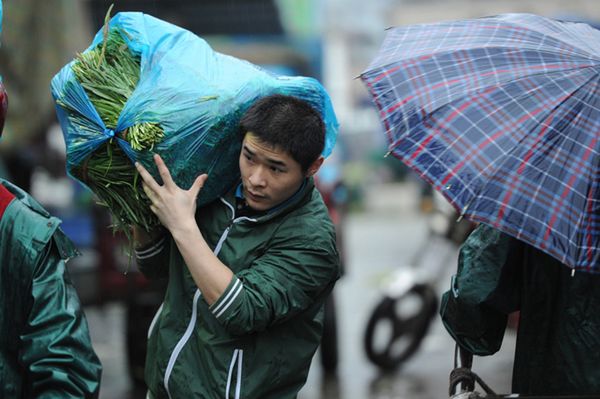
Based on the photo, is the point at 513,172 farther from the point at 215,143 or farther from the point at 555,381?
the point at 215,143

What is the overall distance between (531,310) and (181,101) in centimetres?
110

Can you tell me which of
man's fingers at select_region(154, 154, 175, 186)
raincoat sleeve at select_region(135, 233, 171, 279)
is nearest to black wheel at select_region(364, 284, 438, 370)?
raincoat sleeve at select_region(135, 233, 171, 279)

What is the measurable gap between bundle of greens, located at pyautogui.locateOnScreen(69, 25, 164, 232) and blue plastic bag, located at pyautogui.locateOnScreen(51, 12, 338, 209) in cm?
2

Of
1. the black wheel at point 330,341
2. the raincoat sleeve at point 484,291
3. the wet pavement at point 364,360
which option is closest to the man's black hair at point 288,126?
the raincoat sleeve at point 484,291

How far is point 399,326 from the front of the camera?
6.77 m

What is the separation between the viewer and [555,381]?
2.55 meters

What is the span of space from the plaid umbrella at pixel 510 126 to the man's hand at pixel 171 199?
0.55 meters

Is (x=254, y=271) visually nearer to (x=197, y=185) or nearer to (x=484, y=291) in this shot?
(x=197, y=185)

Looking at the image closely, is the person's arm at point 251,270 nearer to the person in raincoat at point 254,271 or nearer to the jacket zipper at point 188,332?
the person in raincoat at point 254,271

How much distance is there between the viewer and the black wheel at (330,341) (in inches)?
258

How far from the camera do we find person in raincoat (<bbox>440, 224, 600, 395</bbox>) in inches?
98.2

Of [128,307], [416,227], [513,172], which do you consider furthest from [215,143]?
[416,227]

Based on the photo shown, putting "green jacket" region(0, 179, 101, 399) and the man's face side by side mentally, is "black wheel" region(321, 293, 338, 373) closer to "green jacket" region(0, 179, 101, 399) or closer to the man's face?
the man's face

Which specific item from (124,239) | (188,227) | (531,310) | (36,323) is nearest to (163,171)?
(188,227)
